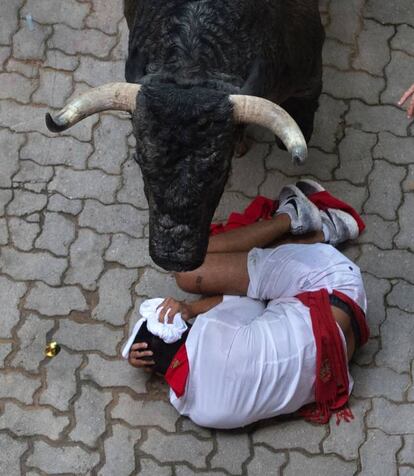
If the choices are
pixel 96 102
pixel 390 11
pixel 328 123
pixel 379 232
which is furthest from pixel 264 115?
pixel 390 11

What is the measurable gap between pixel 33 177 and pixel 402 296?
2.75 metres

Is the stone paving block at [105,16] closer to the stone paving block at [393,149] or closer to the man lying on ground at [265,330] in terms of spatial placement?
the man lying on ground at [265,330]

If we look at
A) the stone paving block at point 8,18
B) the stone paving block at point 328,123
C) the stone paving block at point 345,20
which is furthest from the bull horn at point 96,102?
the stone paving block at point 345,20

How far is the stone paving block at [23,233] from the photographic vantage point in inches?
240

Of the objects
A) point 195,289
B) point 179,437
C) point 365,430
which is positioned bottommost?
point 179,437

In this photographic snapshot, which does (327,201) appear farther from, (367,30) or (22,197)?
(22,197)

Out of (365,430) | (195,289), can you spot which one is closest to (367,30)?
(195,289)

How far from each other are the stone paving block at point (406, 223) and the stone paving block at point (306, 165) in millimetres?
563

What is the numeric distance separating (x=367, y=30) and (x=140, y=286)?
8.76 ft

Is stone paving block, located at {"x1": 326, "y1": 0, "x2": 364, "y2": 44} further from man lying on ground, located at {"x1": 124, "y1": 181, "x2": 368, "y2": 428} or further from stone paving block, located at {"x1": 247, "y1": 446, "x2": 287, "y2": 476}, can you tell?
stone paving block, located at {"x1": 247, "y1": 446, "x2": 287, "y2": 476}

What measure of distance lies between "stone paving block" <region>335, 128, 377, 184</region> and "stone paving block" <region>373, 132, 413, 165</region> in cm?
5

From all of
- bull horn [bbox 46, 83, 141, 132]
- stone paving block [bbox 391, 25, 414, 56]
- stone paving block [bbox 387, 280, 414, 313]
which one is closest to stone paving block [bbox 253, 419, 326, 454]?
stone paving block [bbox 387, 280, 414, 313]

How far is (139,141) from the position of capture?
14.9 feet

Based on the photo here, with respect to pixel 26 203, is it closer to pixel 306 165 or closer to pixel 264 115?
pixel 306 165
